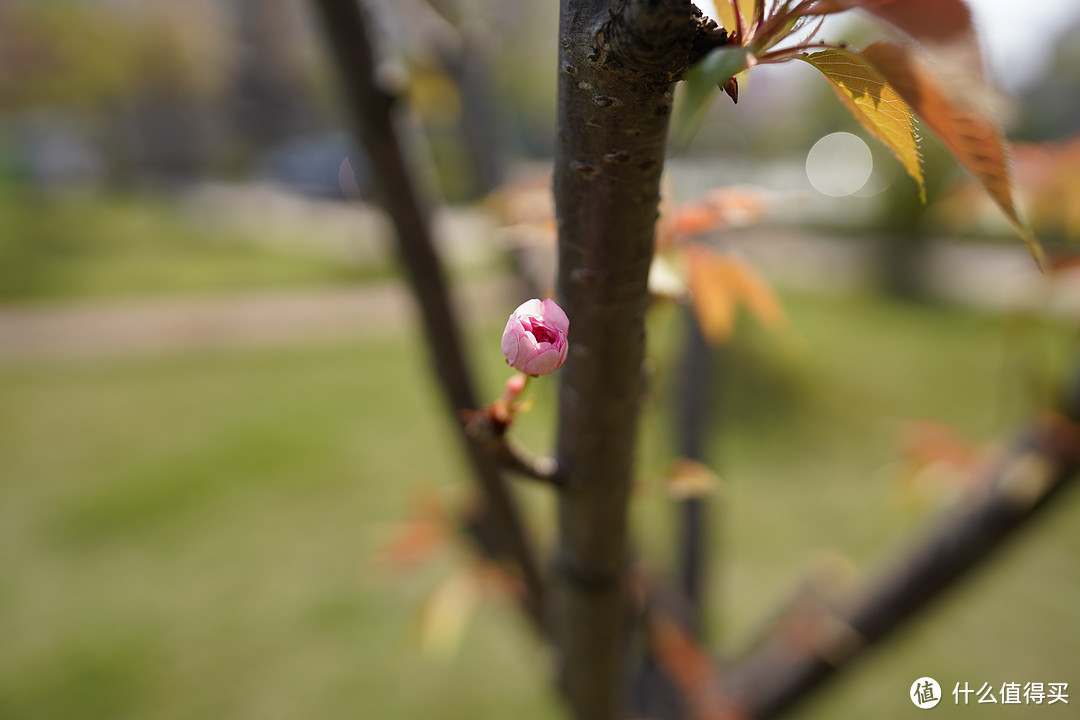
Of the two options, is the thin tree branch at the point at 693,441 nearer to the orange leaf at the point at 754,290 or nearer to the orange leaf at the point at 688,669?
the orange leaf at the point at 688,669

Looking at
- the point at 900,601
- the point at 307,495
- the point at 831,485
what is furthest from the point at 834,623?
the point at 307,495

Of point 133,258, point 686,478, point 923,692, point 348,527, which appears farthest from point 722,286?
point 133,258

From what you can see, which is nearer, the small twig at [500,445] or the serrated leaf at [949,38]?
the serrated leaf at [949,38]

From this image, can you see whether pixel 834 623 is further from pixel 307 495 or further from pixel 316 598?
pixel 307 495

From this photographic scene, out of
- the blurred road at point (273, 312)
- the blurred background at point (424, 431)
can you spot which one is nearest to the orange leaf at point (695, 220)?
the blurred background at point (424, 431)

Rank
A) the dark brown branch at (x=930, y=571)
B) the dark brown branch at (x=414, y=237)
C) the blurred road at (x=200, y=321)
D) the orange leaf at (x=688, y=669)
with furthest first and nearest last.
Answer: the blurred road at (x=200, y=321)
the orange leaf at (x=688, y=669)
the dark brown branch at (x=930, y=571)
the dark brown branch at (x=414, y=237)

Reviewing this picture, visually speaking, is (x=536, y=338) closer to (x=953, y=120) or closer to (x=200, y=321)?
(x=953, y=120)
